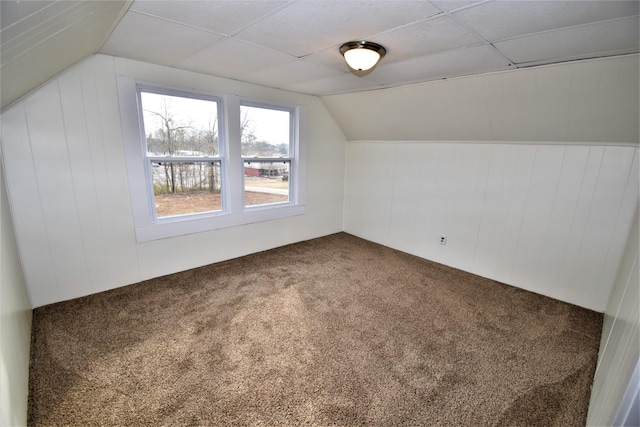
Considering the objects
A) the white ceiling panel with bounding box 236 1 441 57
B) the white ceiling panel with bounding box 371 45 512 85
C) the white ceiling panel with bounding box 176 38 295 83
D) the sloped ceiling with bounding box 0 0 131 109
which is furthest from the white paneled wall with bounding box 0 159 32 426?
the white ceiling panel with bounding box 371 45 512 85

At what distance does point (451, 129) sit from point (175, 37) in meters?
2.77

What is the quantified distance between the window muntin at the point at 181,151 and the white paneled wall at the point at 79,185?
0.66ft

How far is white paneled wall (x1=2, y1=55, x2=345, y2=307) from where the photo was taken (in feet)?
7.14

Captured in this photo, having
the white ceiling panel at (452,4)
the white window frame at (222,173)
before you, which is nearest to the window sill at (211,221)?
the white window frame at (222,173)

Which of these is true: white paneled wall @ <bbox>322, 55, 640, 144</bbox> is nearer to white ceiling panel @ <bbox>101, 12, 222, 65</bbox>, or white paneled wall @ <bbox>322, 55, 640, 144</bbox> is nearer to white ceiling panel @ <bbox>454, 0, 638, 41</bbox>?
white ceiling panel @ <bbox>454, 0, 638, 41</bbox>

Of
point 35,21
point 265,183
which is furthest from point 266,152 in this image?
point 35,21

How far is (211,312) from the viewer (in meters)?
2.41

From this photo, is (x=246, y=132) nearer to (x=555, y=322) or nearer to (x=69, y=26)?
(x=69, y=26)

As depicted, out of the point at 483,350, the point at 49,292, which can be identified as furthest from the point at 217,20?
the point at 483,350

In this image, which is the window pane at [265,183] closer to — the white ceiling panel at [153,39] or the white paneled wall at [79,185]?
the white paneled wall at [79,185]

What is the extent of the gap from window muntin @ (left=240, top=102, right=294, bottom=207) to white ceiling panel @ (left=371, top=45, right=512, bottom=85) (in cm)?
149

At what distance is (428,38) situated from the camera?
1747 mm

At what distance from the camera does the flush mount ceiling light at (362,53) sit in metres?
1.87

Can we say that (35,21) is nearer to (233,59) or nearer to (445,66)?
(233,59)
